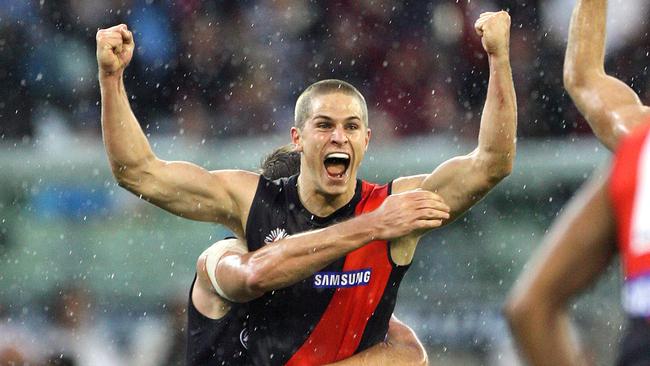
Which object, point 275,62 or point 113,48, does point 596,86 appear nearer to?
point 113,48

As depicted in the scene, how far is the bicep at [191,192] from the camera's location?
5160mm

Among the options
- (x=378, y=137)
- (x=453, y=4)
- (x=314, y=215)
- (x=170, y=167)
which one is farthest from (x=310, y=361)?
(x=453, y=4)

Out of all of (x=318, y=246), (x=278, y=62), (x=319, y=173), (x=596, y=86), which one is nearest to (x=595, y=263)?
(x=596, y=86)

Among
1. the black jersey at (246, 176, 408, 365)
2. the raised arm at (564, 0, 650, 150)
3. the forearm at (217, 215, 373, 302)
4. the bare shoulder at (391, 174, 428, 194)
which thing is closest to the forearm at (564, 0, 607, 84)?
the raised arm at (564, 0, 650, 150)

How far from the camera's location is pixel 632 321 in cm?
197

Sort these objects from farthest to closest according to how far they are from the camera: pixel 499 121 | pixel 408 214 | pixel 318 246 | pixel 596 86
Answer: pixel 499 121 → pixel 318 246 → pixel 408 214 → pixel 596 86

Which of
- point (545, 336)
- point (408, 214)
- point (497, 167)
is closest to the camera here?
point (545, 336)

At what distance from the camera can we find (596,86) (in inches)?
144

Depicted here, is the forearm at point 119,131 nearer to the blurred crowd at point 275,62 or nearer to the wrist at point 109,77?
the wrist at point 109,77

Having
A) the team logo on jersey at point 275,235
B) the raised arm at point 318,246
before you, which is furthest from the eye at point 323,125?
the raised arm at point 318,246

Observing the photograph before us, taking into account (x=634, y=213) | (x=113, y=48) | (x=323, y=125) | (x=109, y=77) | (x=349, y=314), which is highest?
(x=634, y=213)

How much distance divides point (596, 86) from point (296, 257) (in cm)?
145

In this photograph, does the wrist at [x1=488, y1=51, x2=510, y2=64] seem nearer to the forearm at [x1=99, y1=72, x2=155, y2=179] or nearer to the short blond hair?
the short blond hair

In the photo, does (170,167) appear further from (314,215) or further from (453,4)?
(453,4)
